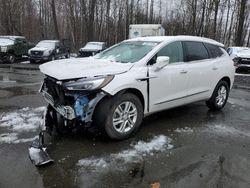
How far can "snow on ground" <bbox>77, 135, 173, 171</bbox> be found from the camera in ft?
13.1

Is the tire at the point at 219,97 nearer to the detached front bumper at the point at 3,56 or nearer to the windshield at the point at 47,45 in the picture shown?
the detached front bumper at the point at 3,56

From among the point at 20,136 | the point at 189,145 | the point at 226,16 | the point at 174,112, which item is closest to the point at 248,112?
the point at 174,112

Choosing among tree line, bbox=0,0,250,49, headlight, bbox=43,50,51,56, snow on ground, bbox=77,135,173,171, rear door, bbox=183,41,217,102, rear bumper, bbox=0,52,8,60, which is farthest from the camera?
tree line, bbox=0,0,250,49

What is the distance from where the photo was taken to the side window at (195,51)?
608 cm

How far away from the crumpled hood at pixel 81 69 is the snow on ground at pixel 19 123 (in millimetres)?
976

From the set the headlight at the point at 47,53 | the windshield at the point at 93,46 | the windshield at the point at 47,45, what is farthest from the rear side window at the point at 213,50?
the windshield at the point at 93,46

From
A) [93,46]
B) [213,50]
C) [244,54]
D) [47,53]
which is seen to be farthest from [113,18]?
[213,50]

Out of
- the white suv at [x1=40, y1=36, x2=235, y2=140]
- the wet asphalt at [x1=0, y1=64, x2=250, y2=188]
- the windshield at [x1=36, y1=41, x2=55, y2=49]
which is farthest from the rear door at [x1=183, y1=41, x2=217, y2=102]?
the windshield at [x1=36, y1=41, x2=55, y2=49]

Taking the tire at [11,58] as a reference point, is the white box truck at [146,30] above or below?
above

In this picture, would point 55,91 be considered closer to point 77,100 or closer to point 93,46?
point 77,100

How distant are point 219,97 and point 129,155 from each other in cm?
359

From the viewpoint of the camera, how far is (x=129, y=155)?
4.32 metres

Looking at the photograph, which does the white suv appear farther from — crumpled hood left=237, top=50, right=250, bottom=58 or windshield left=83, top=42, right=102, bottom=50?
windshield left=83, top=42, right=102, bottom=50

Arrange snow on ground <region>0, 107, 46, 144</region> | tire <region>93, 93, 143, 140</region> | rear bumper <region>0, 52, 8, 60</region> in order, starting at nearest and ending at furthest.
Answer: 1. tire <region>93, 93, 143, 140</region>
2. snow on ground <region>0, 107, 46, 144</region>
3. rear bumper <region>0, 52, 8, 60</region>
